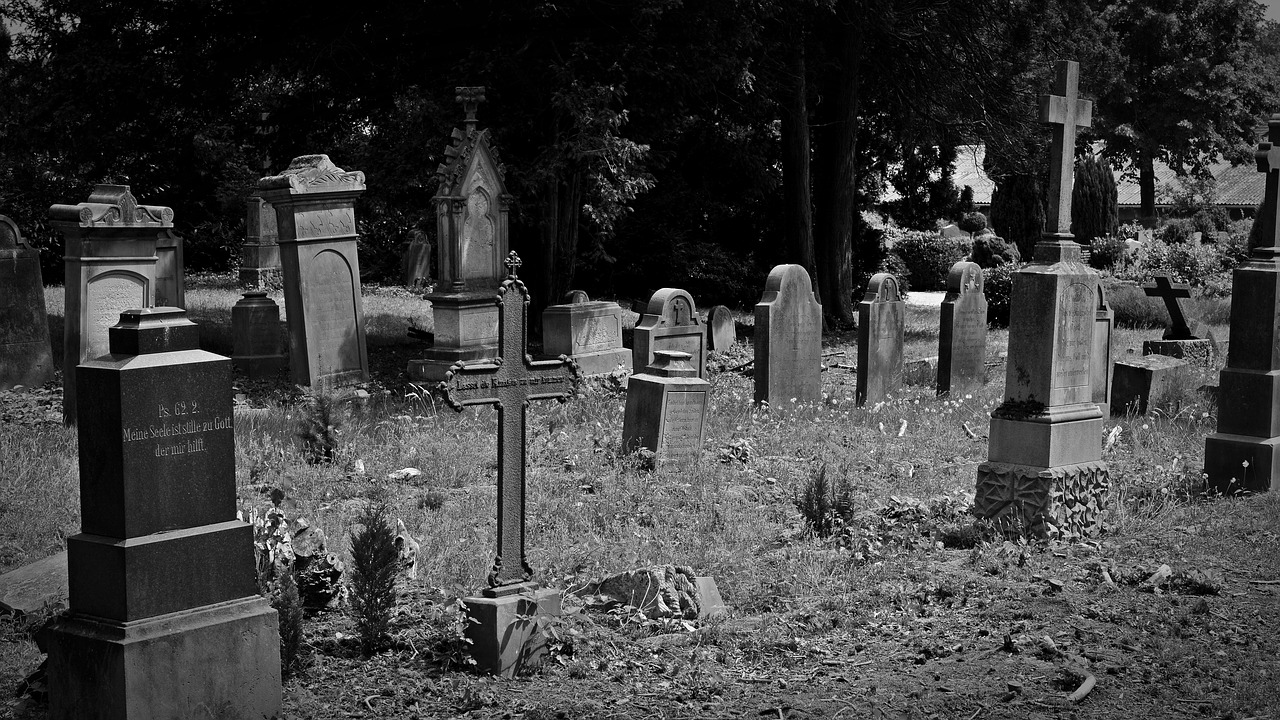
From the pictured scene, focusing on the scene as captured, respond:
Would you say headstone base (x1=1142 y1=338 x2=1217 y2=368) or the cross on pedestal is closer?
headstone base (x1=1142 y1=338 x2=1217 y2=368)

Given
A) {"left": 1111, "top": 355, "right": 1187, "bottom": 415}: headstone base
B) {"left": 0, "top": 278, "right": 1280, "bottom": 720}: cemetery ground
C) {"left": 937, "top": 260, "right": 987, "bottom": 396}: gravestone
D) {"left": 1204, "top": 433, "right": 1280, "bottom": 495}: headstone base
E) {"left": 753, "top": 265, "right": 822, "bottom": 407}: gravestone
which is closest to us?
{"left": 0, "top": 278, "right": 1280, "bottom": 720}: cemetery ground

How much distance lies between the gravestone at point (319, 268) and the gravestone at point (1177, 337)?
1042 centimetres

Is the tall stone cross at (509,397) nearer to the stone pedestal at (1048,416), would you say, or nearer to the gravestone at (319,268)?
the stone pedestal at (1048,416)

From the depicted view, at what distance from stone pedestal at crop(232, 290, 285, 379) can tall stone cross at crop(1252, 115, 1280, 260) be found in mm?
10300

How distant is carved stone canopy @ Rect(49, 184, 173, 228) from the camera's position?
34.1 feet

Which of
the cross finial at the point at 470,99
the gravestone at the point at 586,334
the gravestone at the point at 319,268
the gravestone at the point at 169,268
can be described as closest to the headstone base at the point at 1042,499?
the gravestone at the point at 586,334

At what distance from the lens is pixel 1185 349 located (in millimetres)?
16047

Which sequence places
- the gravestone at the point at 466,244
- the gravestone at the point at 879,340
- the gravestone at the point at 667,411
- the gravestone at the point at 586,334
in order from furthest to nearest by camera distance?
the gravestone at the point at 586,334 < the gravestone at the point at 466,244 < the gravestone at the point at 879,340 < the gravestone at the point at 667,411

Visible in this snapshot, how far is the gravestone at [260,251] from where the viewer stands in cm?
2556

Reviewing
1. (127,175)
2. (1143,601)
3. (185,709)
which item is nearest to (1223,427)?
(1143,601)

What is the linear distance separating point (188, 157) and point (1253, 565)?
1654cm

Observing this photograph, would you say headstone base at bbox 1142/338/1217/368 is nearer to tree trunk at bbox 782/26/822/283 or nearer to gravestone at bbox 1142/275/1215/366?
gravestone at bbox 1142/275/1215/366

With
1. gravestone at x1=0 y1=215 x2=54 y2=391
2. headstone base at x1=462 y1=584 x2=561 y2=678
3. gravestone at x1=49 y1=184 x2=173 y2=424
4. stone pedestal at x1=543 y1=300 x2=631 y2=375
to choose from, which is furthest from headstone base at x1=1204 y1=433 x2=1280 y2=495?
gravestone at x1=0 y1=215 x2=54 y2=391

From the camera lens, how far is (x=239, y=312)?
45.0 feet
